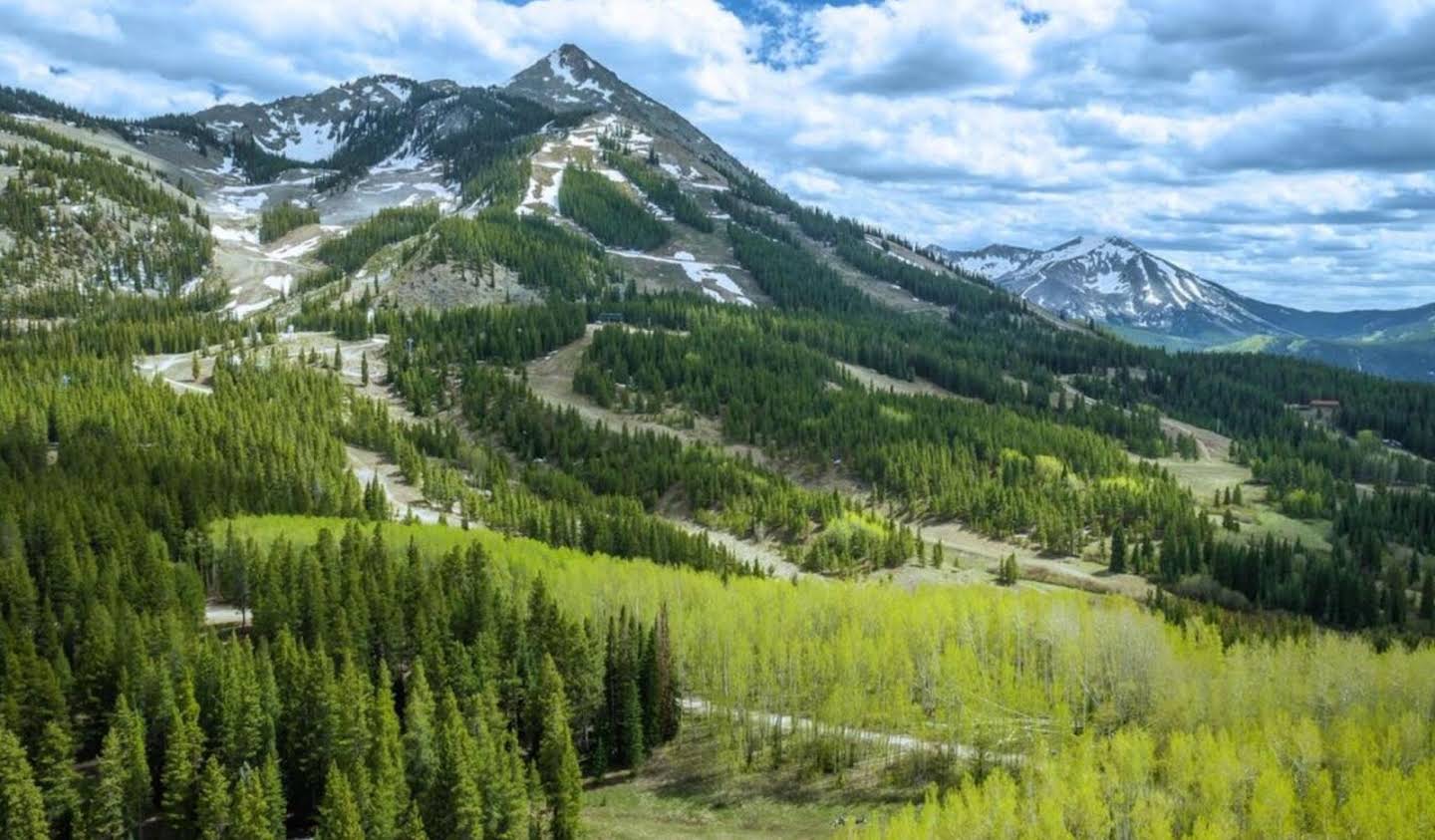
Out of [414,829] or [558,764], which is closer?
[414,829]

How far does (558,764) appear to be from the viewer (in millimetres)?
72500

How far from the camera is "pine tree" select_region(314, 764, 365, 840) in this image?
61188 millimetres

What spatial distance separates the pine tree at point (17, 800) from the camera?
62750 millimetres

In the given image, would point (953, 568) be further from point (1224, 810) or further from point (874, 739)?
point (1224, 810)

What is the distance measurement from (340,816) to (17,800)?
786 inches

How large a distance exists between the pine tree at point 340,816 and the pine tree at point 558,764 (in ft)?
42.9

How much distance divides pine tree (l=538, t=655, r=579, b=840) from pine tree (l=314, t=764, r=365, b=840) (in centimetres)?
1309

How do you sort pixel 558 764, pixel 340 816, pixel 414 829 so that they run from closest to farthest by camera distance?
pixel 340 816 < pixel 414 829 < pixel 558 764

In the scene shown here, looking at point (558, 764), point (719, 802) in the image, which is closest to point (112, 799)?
point (558, 764)

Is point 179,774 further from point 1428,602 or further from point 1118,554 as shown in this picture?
point 1428,602

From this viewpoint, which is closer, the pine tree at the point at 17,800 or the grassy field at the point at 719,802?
the pine tree at the point at 17,800

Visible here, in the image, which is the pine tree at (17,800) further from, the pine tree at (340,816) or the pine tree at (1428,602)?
the pine tree at (1428,602)

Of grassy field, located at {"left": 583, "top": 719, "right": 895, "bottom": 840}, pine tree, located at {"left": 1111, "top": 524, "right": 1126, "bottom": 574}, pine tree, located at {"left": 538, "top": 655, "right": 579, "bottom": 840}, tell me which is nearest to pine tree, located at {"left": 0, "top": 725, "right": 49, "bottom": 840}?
pine tree, located at {"left": 538, "top": 655, "right": 579, "bottom": 840}

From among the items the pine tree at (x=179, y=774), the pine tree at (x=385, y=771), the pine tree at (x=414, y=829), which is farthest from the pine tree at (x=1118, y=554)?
the pine tree at (x=179, y=774)
